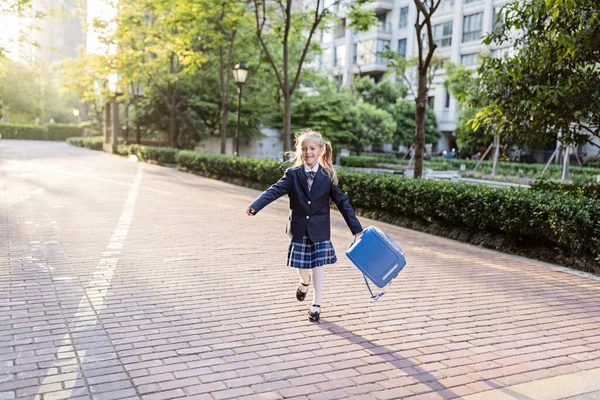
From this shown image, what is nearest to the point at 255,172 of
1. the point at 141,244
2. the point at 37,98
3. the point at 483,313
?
the point at 141,244

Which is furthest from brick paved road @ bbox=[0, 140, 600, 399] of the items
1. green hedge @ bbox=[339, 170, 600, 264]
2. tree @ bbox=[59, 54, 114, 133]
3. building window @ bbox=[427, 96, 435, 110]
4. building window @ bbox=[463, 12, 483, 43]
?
building window @ bbox=[427, 96, 435, 110]

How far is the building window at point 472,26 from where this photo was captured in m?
41.9

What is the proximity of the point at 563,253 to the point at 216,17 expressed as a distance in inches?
660

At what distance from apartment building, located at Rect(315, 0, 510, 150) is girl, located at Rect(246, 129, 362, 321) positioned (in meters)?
33.5

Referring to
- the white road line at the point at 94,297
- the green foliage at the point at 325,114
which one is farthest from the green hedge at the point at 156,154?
the white road line at the point at 94,297

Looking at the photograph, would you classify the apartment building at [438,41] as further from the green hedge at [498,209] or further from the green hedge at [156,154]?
the green hedge at [498,209]

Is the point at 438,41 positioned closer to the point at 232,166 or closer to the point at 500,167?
the point at 500,167

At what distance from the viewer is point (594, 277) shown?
7.06 meters

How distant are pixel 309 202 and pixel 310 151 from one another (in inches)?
16.3

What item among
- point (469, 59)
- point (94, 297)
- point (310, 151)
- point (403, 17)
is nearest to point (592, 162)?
point (469, 59)

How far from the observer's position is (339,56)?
2159 inches

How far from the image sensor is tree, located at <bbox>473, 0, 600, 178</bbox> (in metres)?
8.52

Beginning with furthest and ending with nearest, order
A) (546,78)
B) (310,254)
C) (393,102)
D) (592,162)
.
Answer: (393,102)
(592,162)
(546,78)
(310,254)

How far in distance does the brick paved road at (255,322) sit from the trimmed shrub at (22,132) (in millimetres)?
58325
